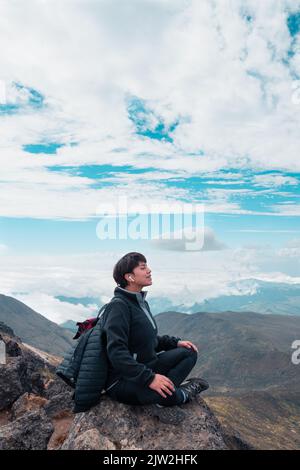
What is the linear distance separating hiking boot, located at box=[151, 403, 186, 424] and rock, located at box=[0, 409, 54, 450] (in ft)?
11.4

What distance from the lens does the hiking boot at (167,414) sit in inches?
405

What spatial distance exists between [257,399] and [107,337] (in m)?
212

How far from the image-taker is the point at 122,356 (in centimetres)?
902

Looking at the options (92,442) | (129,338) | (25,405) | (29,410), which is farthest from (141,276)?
(25,405)

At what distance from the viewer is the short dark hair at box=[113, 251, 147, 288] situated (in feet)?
34.3

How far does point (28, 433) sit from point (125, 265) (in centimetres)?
581

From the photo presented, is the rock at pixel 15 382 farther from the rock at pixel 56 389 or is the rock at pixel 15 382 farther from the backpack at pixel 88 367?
the backpack at pixel 88 367

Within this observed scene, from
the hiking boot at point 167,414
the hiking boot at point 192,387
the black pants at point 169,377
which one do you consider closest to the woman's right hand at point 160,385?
the black pants at point 169,377

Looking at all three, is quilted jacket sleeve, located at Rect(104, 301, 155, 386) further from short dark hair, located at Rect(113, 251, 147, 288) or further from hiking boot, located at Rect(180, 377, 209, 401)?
hiking boot, located at Rect(180, 377, 209, 401)

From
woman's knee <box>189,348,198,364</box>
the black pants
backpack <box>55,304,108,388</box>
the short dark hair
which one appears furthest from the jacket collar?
woman's knee <box>189,348,198,364</box>

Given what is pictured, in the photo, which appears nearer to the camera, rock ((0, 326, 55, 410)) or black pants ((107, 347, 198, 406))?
black pants ((107, 347, 198, 406))

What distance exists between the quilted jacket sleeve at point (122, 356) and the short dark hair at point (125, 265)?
4.52 feet
